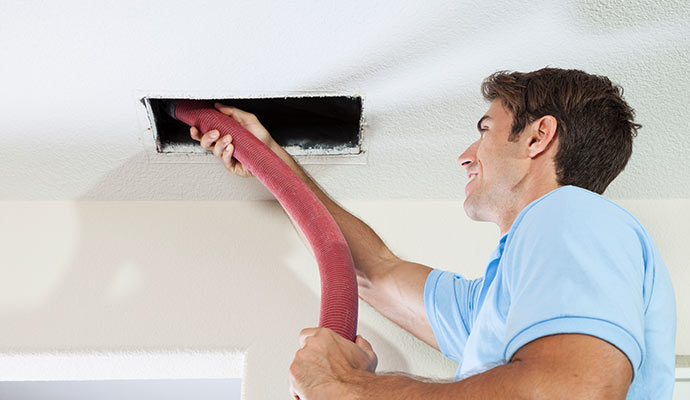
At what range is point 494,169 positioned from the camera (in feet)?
5.06

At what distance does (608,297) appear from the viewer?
0.92 m

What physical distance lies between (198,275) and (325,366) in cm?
86

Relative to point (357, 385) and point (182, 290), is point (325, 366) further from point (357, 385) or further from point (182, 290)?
point (182, 290)

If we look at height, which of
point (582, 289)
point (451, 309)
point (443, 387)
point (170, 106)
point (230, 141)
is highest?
point (170, 106)

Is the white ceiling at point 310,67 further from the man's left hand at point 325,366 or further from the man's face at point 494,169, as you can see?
the man's left hand at point 325,366

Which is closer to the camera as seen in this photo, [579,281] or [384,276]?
[579,281]

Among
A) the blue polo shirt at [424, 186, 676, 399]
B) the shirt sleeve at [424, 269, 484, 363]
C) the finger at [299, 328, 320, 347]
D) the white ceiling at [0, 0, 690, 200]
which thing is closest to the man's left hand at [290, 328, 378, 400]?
the finger at [299, 328, 320, 347]

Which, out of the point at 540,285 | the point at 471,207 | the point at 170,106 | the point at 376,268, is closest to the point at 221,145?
the point at 170,106

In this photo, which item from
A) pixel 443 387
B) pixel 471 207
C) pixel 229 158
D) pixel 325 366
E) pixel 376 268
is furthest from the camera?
pixel 376 268

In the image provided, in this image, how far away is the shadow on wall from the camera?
5.82 ft

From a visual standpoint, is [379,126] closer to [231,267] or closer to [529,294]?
[231,267]

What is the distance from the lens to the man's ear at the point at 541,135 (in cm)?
146

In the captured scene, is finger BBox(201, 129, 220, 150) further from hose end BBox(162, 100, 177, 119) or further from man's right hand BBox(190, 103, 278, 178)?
hose end BBox(162, 100, 177, 119)

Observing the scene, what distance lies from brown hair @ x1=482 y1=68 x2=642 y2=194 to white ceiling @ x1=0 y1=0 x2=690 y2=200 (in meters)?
0.09
